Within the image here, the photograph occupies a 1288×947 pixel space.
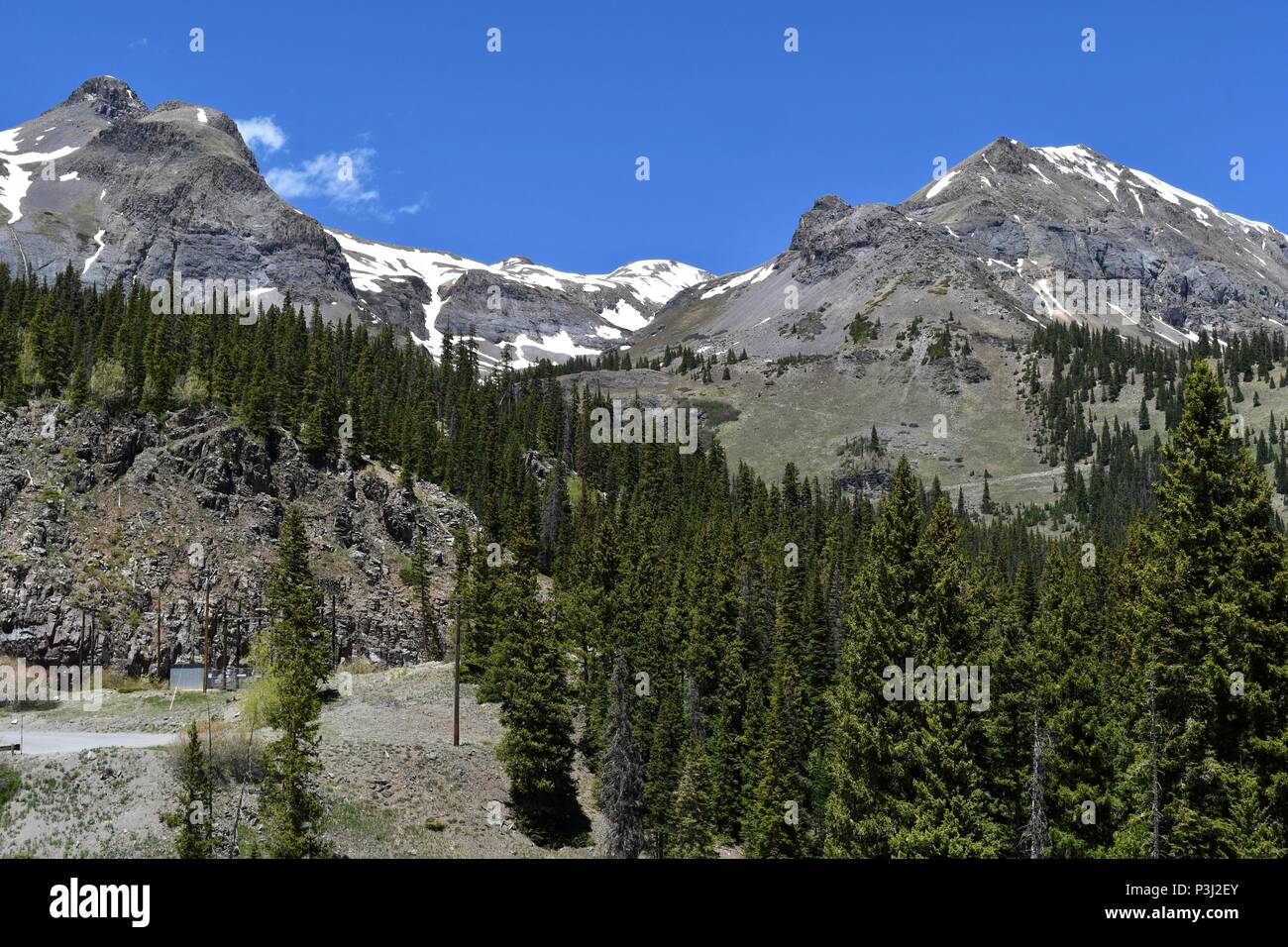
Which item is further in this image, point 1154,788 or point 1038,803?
point 1038,803

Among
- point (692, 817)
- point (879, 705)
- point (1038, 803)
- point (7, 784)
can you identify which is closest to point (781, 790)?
point (692, 817)

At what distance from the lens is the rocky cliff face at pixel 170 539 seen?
2936 inches

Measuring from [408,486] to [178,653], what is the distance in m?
38.4

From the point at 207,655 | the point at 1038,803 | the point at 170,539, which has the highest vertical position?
the point at 170,539

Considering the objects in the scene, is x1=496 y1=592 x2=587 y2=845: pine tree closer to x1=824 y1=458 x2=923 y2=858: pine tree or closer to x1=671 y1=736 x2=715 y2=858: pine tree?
x1=671 y1=736 x2=715 y2=858: pine tree

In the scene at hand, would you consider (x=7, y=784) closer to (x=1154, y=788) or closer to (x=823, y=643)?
(x=1154, y=788)

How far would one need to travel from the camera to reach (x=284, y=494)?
321ft

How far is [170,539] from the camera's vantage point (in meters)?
84.0

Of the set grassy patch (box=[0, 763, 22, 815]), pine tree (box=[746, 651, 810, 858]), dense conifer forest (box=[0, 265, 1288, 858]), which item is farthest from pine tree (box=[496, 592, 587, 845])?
grassy patch (box=[0, 763, 22, 815])

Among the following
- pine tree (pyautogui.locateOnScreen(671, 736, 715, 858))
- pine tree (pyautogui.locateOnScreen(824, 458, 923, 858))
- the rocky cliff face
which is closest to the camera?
pine tree (pyautogui.locateOnScreen(824, 458, 923, 858))

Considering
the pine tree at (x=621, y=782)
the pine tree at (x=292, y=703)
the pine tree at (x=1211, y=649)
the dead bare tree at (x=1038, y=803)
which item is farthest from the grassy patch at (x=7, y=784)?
the pine tree at (x=1211, y=649)

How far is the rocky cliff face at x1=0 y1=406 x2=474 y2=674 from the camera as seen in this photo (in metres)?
74.6

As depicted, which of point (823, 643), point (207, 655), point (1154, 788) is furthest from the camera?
point (823, 643)
